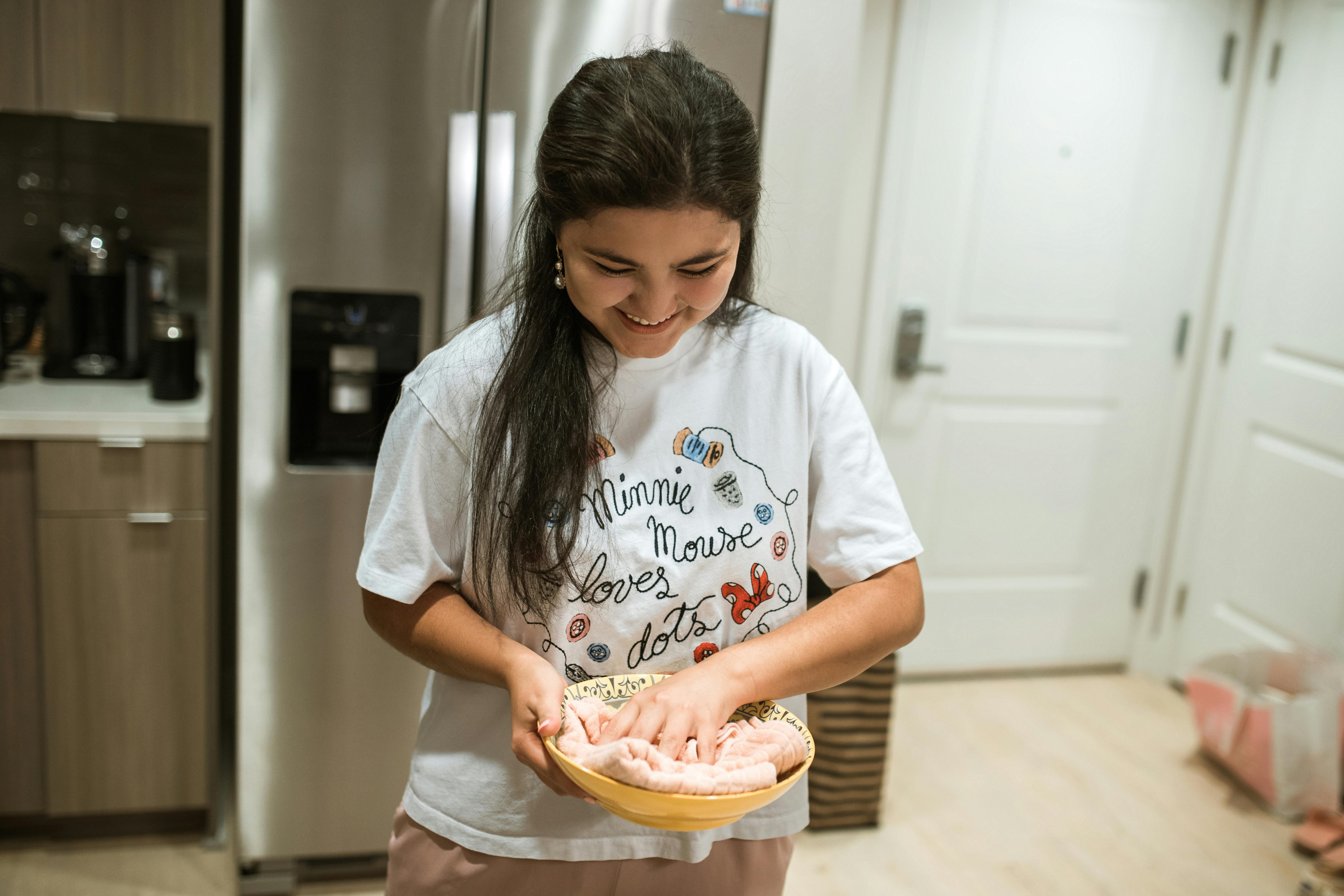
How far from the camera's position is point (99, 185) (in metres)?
2.36

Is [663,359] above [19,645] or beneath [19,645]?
above

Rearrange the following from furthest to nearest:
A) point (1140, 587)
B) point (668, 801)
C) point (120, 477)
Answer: point (1140, 587), point (120, 477), point (668, 801)

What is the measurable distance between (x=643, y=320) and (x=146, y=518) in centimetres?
152

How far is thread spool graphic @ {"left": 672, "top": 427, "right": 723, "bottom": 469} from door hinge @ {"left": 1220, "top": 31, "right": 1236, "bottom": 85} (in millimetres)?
2686

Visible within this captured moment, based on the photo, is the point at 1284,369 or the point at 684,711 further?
the point at 1284,369

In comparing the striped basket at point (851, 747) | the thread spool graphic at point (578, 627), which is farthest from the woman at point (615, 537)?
the striped basket at point (851, 747)

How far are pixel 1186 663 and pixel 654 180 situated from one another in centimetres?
304

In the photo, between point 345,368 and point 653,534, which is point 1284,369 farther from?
point 653,534

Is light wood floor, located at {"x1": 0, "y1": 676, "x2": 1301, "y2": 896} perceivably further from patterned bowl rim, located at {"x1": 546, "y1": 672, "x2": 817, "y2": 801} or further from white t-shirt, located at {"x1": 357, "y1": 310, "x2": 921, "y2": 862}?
patterned bowl rim, located at {"x1": 546, "y1": 672, "x2": 817, "y2": 801}

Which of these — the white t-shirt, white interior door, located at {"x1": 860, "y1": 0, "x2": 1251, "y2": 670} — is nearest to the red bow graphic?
the white t-shirt

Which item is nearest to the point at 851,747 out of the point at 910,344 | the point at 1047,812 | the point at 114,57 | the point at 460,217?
the point at 1047,812

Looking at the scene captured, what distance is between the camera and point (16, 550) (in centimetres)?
196

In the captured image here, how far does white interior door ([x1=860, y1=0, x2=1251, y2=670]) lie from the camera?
274 cm

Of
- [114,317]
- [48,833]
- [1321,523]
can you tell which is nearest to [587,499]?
[114,317]
